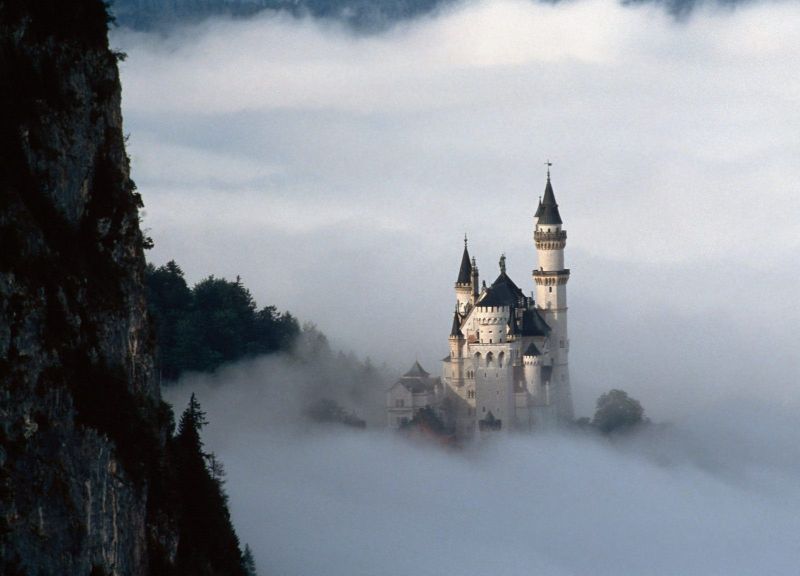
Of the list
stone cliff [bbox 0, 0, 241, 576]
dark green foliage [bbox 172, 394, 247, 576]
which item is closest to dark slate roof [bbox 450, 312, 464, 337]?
dark green foliage [bbox 172, 394, 247, 576]

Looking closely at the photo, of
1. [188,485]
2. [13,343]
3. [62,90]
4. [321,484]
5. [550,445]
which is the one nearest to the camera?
[13,343]

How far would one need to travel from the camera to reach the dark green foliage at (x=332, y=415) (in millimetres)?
169375

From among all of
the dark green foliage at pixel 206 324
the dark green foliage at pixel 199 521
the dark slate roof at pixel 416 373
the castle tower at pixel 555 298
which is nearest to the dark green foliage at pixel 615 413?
the castle tower at pixel 555 298

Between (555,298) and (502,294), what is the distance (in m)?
5.41

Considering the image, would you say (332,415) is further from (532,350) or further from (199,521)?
(199,521)

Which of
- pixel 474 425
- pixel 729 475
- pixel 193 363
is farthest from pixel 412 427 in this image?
pixel 729 475

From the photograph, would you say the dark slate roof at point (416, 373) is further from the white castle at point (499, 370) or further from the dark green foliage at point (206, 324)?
the dark green foliage at point (206, 324)

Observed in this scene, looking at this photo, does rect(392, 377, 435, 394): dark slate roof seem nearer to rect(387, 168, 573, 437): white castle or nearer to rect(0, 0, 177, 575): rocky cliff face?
rect(387, 168, 573, 437): white castle

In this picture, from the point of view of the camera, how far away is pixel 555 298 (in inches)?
6663

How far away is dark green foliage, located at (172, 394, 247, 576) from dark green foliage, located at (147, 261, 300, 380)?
250 feet

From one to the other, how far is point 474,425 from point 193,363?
1847cm

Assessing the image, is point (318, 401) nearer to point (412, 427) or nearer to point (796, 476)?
point (412, 427)

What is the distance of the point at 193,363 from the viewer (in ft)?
518

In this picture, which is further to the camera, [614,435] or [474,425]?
[614,435]
